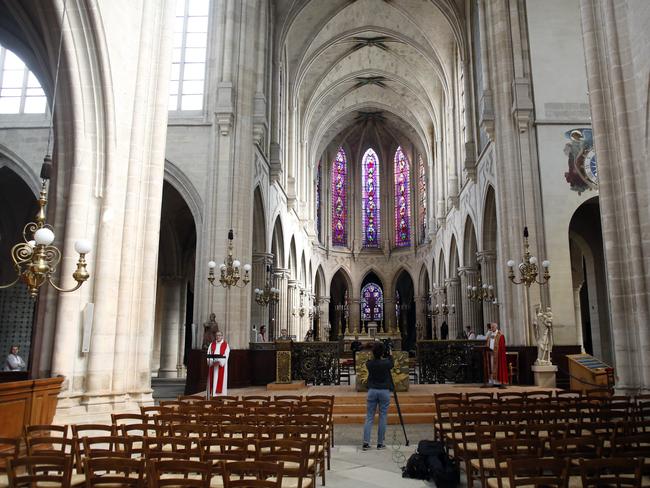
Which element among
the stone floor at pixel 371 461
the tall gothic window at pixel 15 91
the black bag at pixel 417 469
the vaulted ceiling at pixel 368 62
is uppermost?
the vaulted ceiling at pixel 368 62

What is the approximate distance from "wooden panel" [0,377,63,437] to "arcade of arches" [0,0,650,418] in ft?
1.78

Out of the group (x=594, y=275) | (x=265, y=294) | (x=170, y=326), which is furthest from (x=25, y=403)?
(x=594, y=275)

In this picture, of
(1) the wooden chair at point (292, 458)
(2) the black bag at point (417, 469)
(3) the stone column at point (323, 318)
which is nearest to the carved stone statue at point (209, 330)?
(2) the black bag at point (417, 469)

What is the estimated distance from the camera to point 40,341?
8539 millimetres

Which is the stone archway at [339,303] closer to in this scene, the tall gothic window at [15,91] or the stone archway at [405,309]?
the stone archway at [405,309]

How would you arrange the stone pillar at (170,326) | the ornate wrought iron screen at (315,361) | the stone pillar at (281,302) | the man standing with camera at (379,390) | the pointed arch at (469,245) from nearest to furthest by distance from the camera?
the man standing with camera at (379,390), the ornate wrought iron screen at (315,361), the stone pillar at (170,326), the pointed arch at (469,245), the stone pillar at (281,302)

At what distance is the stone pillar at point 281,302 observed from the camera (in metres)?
26.2

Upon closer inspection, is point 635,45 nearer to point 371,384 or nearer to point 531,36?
point 371,384

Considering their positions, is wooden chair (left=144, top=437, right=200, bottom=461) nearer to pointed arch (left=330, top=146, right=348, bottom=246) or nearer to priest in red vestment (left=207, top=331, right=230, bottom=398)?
priest in red vestment (left=207, top=331, right=230, bottom=398)

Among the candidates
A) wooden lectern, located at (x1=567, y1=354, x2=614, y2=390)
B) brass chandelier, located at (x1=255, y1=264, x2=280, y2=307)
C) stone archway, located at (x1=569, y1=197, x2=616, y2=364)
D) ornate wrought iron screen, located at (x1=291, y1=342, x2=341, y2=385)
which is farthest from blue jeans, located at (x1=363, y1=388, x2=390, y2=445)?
stone archway, located at (x1=569, y1=197, x2=616, y2=364)

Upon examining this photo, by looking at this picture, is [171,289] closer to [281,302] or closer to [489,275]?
[281,302]

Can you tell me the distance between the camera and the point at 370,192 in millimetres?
45000

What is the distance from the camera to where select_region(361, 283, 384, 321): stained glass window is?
44844 millimetres

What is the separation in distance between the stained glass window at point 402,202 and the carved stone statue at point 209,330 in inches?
1150
